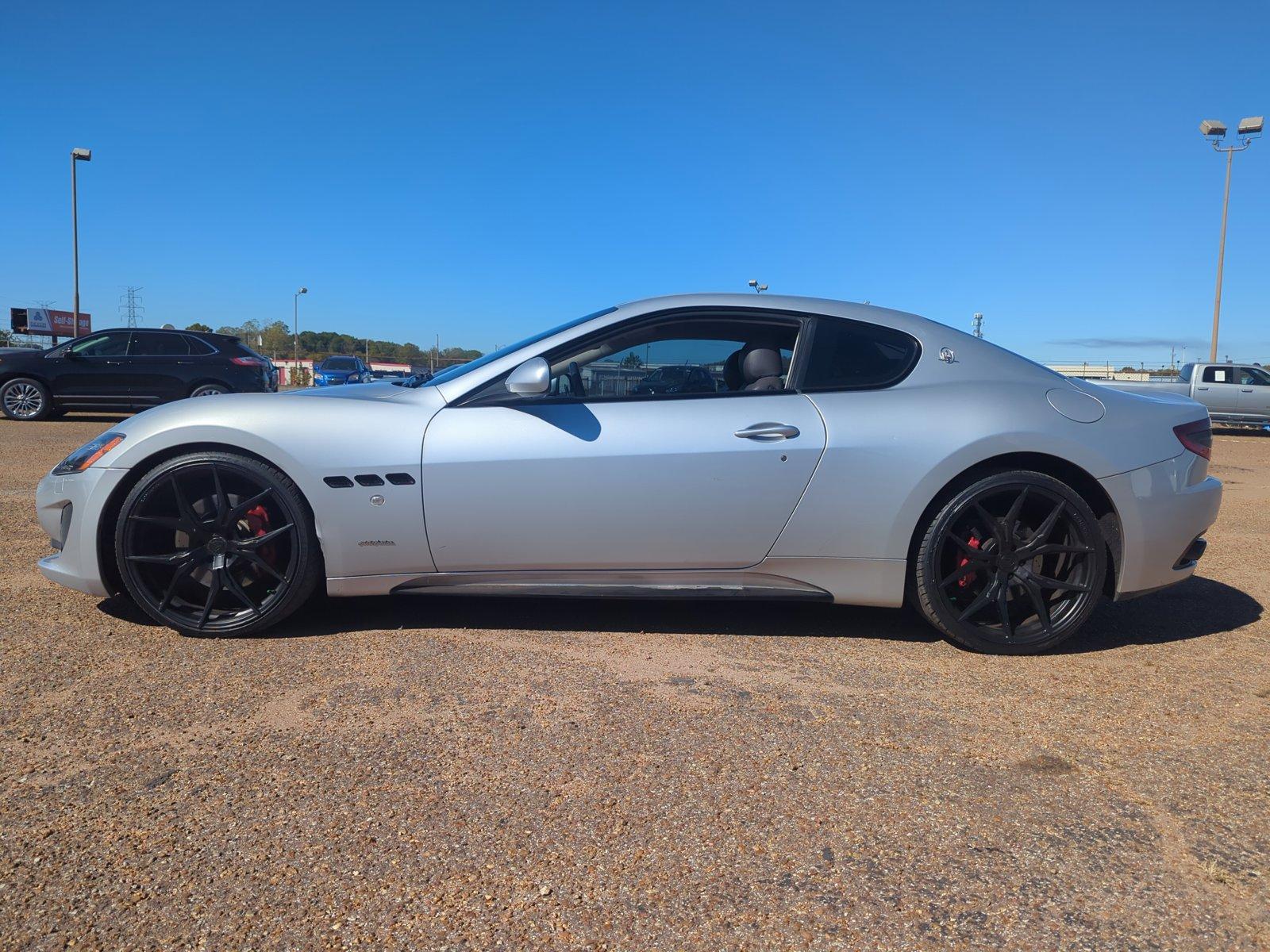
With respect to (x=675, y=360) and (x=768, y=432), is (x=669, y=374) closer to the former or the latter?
(x=675, y=360)

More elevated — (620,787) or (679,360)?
(679,360)

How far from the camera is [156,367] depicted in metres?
14.1

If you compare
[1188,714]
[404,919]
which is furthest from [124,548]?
[1188,714]

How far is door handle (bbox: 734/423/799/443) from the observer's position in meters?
3.26

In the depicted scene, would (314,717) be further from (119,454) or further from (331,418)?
(119,454)

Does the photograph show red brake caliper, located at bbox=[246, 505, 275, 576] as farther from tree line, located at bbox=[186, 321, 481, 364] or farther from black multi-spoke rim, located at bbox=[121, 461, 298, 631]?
tree line, located at bbox=[186, 321, 481, 364]

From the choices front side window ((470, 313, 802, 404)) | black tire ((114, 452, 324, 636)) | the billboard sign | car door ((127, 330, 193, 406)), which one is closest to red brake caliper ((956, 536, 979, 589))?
front side window ((470, 313, 802, 404))

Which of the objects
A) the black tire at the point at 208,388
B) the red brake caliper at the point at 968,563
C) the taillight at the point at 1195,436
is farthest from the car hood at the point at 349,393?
the black tire at the point at 208,388

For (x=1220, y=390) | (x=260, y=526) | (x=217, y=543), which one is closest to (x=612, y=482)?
(x=260, y=526)

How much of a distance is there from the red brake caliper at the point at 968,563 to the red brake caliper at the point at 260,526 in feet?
8.72

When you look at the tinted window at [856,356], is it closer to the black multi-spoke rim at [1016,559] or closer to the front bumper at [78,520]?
the black multi-spoke rim at [1016,559]

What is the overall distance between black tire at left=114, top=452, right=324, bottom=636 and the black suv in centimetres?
1172

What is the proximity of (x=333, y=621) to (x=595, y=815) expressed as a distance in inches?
75.0

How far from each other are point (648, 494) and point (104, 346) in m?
14.0
